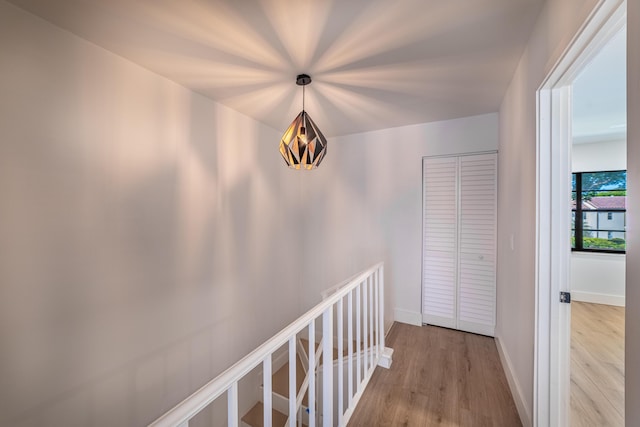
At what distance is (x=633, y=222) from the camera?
2.13ft

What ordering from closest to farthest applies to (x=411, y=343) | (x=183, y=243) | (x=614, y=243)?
1. (x=183, y=243)
2. (x=411, y=343)
3. (x=614, y=243)

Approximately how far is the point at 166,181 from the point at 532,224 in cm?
250

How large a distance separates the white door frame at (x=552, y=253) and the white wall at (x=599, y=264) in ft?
11.6

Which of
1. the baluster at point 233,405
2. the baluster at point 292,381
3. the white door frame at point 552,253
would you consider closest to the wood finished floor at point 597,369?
the white door frame at point 552,253

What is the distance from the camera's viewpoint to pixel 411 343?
251 cm

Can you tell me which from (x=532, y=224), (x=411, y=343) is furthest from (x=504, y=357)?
(x=532, y=224)

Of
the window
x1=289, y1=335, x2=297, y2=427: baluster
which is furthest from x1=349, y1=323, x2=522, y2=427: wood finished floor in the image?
the window

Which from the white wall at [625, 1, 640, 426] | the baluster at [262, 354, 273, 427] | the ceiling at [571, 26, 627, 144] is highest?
the ceiling at [571, 26, 627, 144]

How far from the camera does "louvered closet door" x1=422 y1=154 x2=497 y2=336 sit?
2.64m

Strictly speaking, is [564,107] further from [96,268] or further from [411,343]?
[96,268]

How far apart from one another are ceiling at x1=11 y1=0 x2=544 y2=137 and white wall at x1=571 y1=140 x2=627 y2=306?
271cm

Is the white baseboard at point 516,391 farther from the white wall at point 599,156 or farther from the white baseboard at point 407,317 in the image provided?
the white wall at point 599,156

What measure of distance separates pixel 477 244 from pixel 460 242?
6.4 inches

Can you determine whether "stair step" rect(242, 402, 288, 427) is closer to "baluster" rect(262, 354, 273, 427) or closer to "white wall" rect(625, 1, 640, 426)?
"baluster" rect(262, 354, 273, 427)
